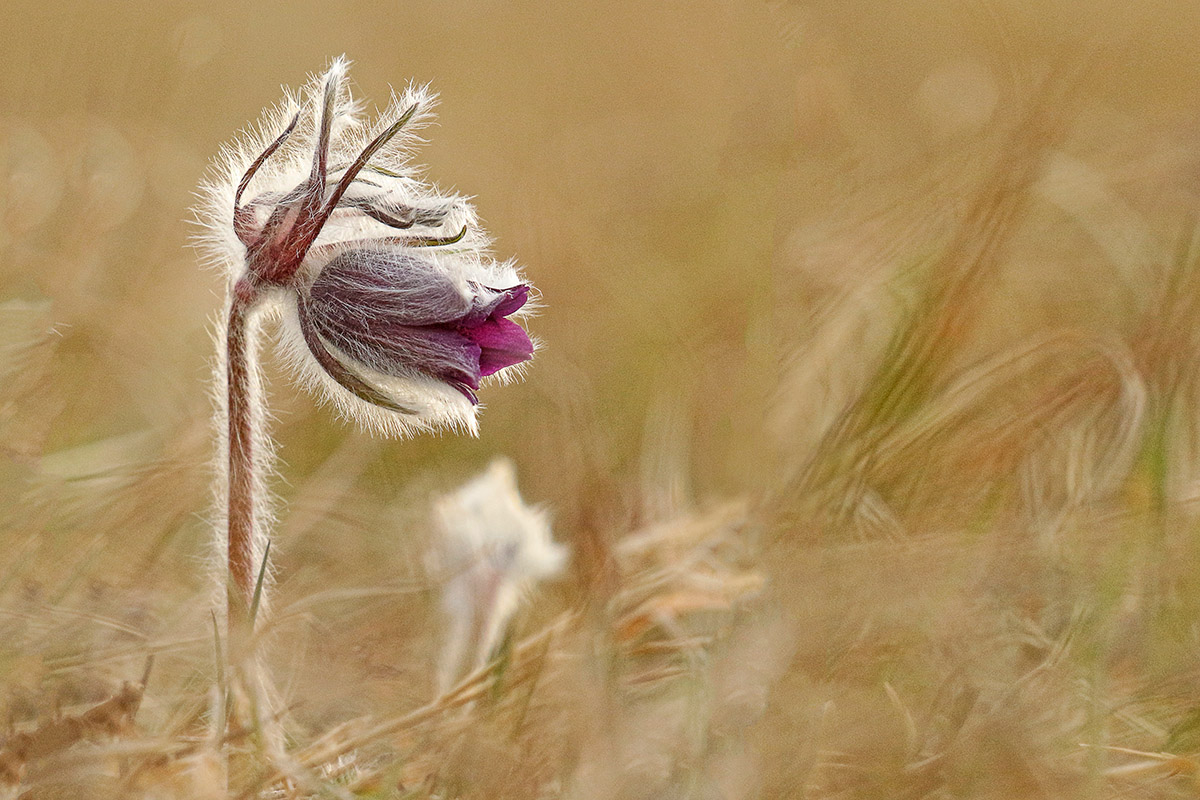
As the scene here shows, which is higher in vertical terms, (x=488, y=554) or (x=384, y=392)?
(x=384, y=392)

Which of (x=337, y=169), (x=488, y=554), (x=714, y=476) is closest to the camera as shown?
(x=337, y=169)

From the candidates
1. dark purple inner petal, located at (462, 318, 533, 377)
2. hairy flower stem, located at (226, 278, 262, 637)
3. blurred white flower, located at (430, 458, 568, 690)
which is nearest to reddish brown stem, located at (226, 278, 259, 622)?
hairy flower stem, located at (226, 278, 262, 637)

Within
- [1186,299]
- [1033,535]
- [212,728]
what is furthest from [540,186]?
[212,728]

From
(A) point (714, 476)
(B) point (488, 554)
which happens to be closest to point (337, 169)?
(B) point (488, 554)

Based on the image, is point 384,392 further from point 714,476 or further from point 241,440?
point 714,476

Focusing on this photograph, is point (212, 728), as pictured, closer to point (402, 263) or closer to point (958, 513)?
point (402, 263)

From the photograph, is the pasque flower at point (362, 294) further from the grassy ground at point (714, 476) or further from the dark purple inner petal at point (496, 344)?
the grassy ground at point (714, 476)

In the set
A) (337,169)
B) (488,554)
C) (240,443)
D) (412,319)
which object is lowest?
(488,554)

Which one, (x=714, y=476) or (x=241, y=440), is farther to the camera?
(x=714, y=476)
